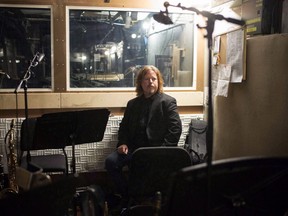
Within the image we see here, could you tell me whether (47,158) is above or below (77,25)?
below

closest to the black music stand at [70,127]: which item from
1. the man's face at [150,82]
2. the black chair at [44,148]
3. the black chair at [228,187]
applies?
the black chair at [44,148]

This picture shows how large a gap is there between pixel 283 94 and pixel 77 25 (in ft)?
7.21

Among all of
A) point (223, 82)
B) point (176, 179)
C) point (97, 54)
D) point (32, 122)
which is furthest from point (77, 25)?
point (176, 179)

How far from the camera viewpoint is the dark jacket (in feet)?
9.84

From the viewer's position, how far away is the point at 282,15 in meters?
2.23

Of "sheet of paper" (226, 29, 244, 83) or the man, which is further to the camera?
the man

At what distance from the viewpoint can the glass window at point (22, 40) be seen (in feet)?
10.9

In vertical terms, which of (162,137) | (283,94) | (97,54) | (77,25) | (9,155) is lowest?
(9,155)

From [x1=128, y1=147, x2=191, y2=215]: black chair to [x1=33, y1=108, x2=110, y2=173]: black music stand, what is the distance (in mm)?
581

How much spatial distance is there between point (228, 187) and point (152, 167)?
96 cm

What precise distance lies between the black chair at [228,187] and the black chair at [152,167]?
2.61ft

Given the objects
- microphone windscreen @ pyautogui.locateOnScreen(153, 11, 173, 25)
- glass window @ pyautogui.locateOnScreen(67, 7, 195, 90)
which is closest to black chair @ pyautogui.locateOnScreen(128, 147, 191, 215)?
microphone windscreen @ pyautogui.locateOnScreen(153, 11, 173, 25)

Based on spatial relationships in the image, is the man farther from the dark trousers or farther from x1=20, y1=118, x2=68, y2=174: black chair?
x1=20, y1=118, x2=68, y2=174: black chair

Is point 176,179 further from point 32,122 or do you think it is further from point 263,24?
point 32,122
